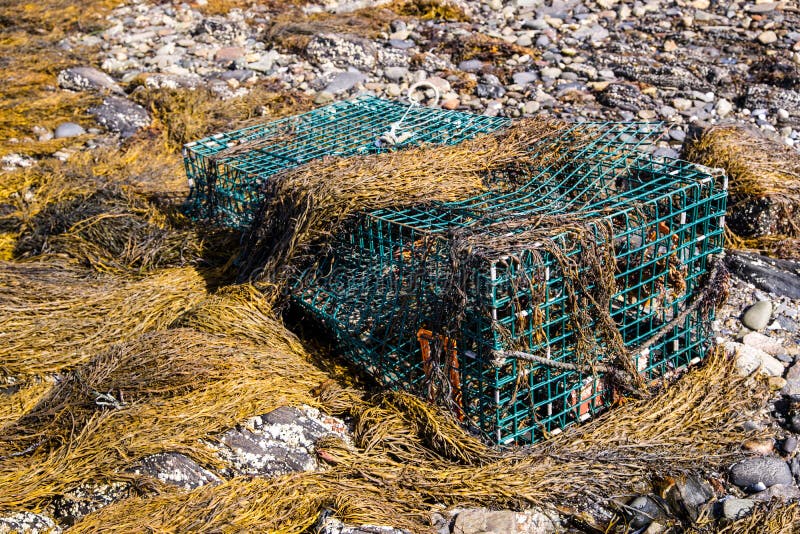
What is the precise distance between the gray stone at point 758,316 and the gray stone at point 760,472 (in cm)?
90

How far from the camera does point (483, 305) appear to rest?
3.12m

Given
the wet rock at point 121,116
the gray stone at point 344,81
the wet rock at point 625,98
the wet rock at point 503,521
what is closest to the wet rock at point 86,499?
the wet rock at point 503,521

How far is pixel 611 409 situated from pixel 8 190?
4.33 meters

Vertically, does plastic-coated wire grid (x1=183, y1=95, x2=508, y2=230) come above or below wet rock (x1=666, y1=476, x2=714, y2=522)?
above

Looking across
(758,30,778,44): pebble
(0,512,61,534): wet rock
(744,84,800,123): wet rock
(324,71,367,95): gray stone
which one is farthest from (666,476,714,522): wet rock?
(758,30,778,44): pebble

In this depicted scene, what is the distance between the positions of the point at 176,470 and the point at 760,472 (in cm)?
230

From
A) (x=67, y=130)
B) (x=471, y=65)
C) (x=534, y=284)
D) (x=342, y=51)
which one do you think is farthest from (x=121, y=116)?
(x=534, y=284)

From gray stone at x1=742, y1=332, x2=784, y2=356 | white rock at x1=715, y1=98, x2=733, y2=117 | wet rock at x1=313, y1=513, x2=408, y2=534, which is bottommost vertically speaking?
gray stone at x1=742, y1=332, x2=784, y2=356

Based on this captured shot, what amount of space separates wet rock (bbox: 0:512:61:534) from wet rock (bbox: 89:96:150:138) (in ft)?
13.5

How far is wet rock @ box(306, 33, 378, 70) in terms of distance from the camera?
778 centimetres

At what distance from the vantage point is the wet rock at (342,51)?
25.5 ft

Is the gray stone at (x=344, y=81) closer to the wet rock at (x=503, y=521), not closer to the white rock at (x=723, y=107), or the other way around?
the white rock at (x=723, y=107)

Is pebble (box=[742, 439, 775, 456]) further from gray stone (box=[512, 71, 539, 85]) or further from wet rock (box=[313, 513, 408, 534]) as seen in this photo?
gray stone (box=[512, 71, 539, 85])

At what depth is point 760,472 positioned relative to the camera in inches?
135
